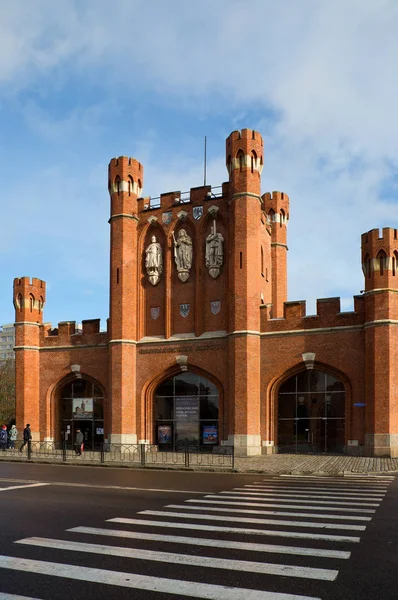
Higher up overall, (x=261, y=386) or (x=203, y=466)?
(x=261, y=386)

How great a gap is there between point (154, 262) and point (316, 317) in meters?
9.45

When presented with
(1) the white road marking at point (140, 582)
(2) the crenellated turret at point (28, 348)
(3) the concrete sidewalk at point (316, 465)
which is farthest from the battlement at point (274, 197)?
(1) the white road marking at point (140, 582)

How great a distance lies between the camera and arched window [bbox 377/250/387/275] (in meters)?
27.3

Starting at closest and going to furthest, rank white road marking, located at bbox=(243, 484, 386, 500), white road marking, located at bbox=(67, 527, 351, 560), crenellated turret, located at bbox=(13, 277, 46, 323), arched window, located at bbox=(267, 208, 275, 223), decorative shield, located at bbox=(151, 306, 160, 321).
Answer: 1. white road marking, located at bbox=(67, 527, 351, 560)
2. white road marking, located at bbox=(243, 484, 386, 500)
3. decorative shield, located at bbox=(151, 306, 160, 321)
4. crenellated turret, located at bbox=(13, 277, 46, 323)
5. arched window, located at bbox=(267, 208, 275, 223)

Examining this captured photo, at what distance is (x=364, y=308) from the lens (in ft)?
91.6

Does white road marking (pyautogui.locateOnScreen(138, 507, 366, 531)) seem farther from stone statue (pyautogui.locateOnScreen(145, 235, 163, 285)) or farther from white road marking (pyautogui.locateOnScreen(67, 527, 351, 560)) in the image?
stone statue (pyautogui.locateOnScreen(145, 235, 163, 285))

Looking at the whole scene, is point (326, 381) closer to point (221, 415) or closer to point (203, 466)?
point (221, 415)

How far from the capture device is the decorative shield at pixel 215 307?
3138 centimetres

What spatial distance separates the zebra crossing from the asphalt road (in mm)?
16

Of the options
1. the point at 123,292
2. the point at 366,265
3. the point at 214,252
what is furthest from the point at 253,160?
the point at 123,292

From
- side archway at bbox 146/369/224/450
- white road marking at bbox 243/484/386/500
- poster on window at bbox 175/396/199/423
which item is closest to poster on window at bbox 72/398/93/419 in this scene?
side archway at bbox 146/369/224/450

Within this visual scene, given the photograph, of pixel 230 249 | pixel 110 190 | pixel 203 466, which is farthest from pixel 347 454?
pixel 110 190

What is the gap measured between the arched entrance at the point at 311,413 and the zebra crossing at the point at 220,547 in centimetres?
1564

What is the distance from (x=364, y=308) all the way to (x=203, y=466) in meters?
10.8
